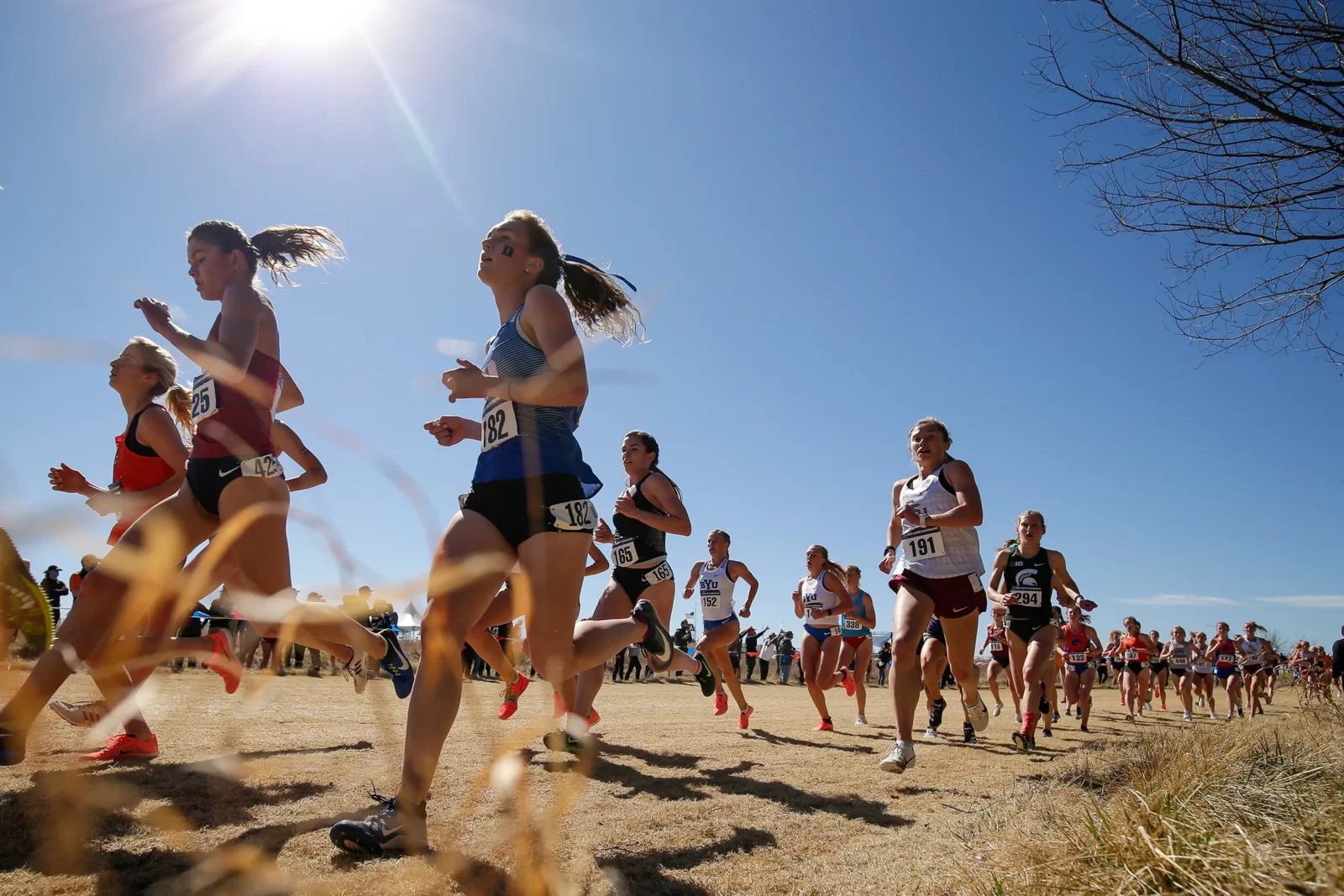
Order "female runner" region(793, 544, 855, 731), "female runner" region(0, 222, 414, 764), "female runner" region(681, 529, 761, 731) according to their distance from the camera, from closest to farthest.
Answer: "female runner" region(0, 222, 414, 764) → "female runner" region(681, 529, 761, 731) → "female runner" region(793, 544, 855, 731)

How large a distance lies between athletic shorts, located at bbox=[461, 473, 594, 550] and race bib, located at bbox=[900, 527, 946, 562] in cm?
294

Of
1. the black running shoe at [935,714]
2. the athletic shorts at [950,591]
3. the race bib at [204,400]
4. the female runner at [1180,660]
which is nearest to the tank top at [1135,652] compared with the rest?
the female runner at [1180,660]

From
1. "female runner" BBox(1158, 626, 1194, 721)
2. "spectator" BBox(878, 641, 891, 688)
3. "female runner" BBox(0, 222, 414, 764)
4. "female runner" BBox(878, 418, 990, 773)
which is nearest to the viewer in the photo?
"female runner" BBox(0, 222, 414, 764)

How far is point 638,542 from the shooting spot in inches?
237

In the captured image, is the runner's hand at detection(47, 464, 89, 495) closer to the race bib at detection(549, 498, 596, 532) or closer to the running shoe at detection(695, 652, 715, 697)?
the race bib at detection(549, 498, 596, 532)

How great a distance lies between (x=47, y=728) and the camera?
495 centimetres

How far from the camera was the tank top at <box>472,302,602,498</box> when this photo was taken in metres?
2.88

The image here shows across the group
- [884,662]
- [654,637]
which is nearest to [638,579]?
[654,637]

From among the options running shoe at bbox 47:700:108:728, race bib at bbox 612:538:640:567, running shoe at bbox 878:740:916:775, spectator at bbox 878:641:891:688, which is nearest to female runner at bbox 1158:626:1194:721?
spectator at bbox 878:641:891:688

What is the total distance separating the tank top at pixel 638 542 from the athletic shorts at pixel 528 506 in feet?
9.96

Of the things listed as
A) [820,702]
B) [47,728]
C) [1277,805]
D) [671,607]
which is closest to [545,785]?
[671,607]

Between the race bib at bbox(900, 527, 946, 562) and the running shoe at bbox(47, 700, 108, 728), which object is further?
the race bib at bbox(900, 527, 946, 562)

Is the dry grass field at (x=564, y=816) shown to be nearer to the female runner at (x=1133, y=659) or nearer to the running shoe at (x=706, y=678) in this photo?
the running shoe at (x=706, y=678)

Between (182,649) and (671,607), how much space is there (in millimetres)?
3297
